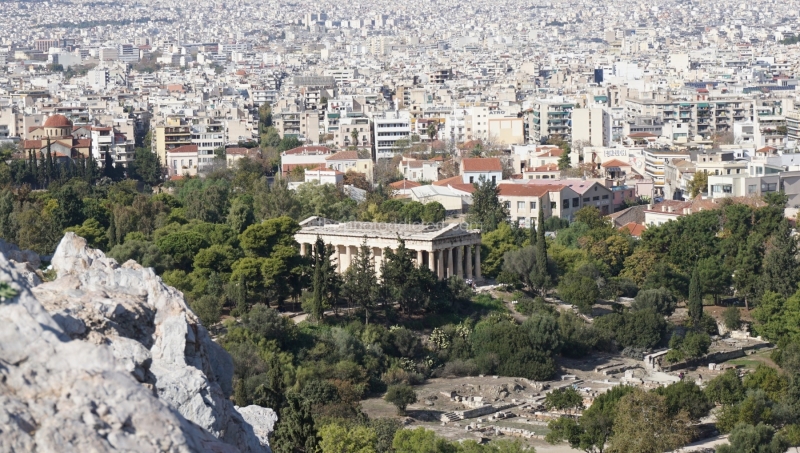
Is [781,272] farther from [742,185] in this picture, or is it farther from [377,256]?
[742,185]

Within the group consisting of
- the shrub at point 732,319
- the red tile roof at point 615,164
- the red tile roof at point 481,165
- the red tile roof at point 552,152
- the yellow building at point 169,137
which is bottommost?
the shrub at point 732,319

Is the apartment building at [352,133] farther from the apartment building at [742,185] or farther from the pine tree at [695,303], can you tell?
the pine tree at [695,303]

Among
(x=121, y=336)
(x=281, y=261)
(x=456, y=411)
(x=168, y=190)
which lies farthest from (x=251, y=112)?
(x=121, y=336)

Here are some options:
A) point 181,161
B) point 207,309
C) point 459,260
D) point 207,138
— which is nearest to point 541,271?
point 459,260

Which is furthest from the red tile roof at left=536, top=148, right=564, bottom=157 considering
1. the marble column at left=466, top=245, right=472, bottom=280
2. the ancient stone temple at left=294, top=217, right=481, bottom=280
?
the marble column at left=466, top=245, right=472, bottom=280

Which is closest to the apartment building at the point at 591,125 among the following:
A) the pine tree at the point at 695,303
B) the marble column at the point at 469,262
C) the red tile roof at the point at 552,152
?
the red tile roof at the point at 552,152

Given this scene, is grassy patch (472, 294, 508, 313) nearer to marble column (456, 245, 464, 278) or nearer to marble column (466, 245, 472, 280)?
marble column (456, 245, 464, 278)
